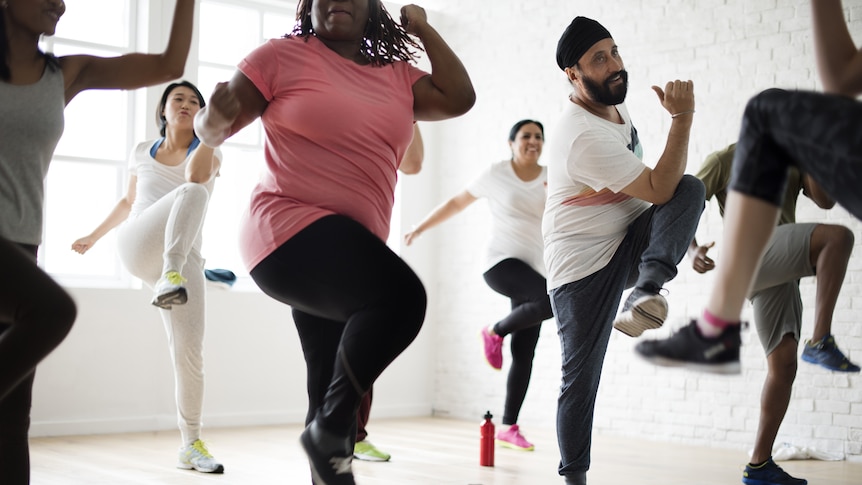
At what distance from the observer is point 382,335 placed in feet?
7.00

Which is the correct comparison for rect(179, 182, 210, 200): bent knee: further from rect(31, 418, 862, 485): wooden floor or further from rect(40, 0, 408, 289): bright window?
rect(40, 0, 408, 289): bright window

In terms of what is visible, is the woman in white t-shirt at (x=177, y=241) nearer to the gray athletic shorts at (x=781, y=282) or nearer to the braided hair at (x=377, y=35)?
the braided hair at (x=377, y=35)

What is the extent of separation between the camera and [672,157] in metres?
2.86

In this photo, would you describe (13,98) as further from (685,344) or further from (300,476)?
(300,476)

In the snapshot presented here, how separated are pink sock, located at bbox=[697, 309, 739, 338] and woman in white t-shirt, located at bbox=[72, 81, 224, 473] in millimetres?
2208

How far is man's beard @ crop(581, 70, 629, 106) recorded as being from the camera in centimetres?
318

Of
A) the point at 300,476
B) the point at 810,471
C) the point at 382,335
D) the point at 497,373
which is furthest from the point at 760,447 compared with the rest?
the point at 497,373

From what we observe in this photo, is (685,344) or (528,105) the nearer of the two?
(685,344)

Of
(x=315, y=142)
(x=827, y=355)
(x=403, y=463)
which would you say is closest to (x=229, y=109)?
(x=315, y=142)

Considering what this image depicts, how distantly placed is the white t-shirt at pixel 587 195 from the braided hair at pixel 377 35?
717mm

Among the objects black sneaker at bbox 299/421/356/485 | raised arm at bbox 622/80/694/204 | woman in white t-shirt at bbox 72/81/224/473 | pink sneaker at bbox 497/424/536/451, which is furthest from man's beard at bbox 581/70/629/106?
pink sneaker at bbox 497/424/536/451

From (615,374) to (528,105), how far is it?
2181mm

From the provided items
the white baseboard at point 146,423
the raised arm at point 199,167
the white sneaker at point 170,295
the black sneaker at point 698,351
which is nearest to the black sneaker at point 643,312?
the black sneaker at point 698,351

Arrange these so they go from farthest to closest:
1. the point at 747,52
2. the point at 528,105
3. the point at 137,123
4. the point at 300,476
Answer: the point at 528,105 < the point at 137,123 < the point at 747,52 < the point at 300,476
